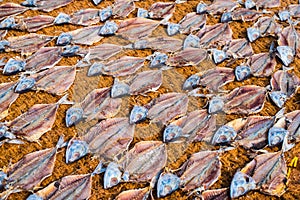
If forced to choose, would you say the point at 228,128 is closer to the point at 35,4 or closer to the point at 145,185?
the point at 145,185

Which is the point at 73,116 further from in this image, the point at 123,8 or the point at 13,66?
the point at 123,8

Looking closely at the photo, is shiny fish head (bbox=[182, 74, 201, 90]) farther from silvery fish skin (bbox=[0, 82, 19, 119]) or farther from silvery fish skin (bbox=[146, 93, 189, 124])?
silvery fish skin (bbox=[0, 82, 19, 119])

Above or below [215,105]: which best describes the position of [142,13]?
above

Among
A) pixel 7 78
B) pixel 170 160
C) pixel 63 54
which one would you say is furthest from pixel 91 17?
pixel 170 160

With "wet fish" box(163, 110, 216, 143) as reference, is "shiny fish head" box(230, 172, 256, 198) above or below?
below

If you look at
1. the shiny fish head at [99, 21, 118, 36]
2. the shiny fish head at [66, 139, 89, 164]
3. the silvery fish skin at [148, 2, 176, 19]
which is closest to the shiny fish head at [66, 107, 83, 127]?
the shiny fish head at [66, 139, 89, 164]

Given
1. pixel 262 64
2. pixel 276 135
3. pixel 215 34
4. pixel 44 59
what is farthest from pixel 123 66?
pixel 276 135
